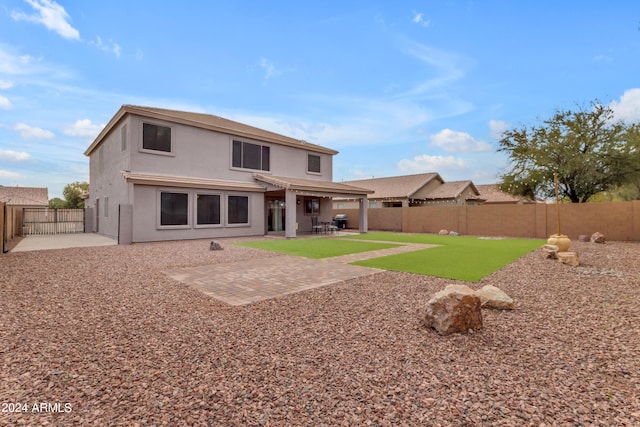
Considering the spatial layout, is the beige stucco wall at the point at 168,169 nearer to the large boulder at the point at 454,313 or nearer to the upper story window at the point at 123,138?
the upper story window at the point at 123,138

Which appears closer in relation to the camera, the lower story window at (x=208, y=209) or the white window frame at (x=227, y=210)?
the lower story window at (x=208, y=209)

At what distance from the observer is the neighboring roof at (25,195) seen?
34.4 m

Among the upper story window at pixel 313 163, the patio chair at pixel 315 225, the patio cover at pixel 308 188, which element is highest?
the upper story window at pixel 313 163

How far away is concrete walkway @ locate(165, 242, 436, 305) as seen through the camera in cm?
552

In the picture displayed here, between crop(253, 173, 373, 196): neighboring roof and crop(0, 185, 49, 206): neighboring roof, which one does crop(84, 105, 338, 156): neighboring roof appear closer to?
crop(253, 173, 373, 196): neighboring roof

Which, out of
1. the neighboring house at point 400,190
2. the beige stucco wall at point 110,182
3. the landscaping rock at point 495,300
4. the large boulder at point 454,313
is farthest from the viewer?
the neighboring house at point 400,190

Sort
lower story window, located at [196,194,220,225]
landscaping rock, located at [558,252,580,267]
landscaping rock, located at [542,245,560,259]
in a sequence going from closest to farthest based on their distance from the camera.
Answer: landscaping rock, located at [558,252,580,267] < landscaping rock, located at [542,245,560,259] < lower story window, located at [196,194,220,225]

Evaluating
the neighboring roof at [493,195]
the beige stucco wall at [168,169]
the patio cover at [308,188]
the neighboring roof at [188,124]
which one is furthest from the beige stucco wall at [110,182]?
the neighboring roof at [493,195]

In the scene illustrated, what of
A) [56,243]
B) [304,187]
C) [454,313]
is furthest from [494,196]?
[56,243]

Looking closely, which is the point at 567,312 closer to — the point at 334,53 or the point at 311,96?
the point at 334,53

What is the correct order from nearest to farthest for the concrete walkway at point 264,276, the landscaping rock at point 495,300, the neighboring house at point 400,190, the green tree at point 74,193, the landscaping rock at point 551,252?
the landscaping rock at point 495,300 → the concrete walkway at point 264,276 → the landscaping rock at point 551,252 → the neighboring house at point 400,190 → the green tree at point 74,193

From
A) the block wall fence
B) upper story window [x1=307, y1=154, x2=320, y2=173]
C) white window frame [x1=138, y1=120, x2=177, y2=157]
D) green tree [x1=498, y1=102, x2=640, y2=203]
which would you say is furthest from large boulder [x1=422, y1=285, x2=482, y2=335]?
green tree [x1=498, y1=102, x2=640, y2=203]

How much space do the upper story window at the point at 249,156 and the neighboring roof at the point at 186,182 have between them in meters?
1.27

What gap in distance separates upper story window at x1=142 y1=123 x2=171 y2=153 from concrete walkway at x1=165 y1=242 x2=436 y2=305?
30.3 ft
